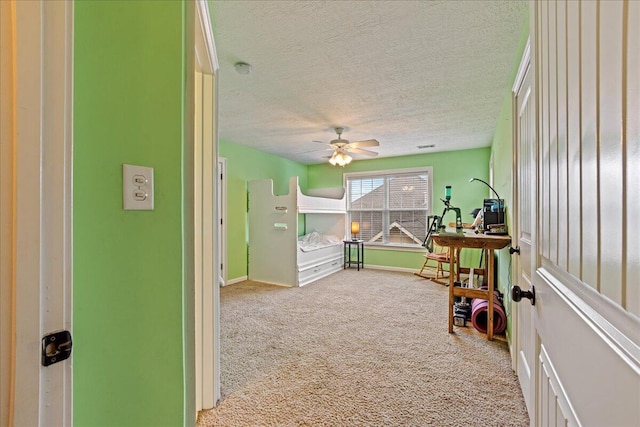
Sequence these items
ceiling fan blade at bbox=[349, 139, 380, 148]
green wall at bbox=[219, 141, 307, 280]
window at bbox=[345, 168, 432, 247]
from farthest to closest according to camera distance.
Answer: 1. window at bbox=[345, 168, 432, 247]
2. green wall at bbox=[219, 141, 307, 280]
3. ceiling fan blade at bbox=[349, 139, 380, 148]

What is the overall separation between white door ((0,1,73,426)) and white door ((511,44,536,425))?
6.01 feet

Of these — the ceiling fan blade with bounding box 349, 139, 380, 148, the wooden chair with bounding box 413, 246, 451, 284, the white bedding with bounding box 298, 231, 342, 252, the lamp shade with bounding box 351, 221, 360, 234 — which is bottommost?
the wooden chair with bounding box 413, 246, 451, 284

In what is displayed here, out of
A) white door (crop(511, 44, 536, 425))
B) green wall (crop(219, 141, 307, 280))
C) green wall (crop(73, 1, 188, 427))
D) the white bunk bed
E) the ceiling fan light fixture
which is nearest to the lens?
green wall (crop(73, 1, 188, 427))

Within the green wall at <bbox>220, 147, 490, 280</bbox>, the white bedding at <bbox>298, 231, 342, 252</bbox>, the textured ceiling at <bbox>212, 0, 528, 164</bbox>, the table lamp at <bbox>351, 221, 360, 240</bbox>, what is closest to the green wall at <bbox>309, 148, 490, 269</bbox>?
the green wall at <bbox>220, 147, 490, 280</bbox>

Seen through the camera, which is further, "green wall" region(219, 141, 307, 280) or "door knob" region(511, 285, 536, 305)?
"green wall" region(219, 141, 307, 280)

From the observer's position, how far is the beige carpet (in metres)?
1.49

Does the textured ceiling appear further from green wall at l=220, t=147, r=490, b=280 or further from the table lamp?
the table lamp

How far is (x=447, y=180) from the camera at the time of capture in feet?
15.8

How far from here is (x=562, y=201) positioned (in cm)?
63

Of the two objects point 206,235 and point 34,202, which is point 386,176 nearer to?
point 206,235

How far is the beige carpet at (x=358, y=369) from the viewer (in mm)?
1493

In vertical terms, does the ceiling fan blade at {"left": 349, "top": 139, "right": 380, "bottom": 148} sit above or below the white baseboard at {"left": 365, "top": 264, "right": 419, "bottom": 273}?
above

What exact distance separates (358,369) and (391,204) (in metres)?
3.88

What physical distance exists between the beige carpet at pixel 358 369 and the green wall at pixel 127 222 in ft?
3.05
